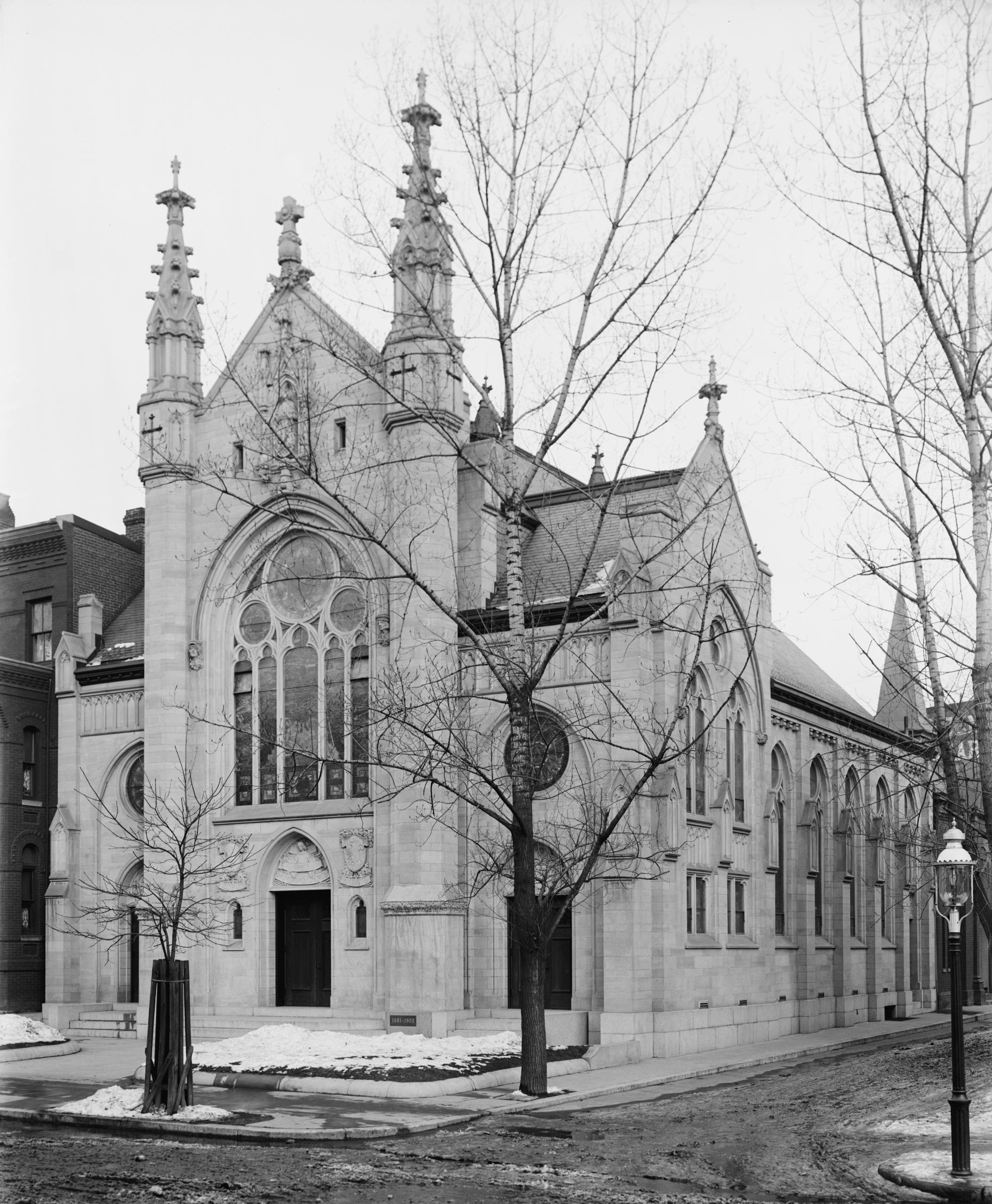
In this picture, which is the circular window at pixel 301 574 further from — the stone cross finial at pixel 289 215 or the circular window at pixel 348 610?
the stone cross finial at pixel 289 215

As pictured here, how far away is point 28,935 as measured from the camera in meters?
38.9

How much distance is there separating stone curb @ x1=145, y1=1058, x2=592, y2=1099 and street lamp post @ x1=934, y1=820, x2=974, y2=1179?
8229 millimetres

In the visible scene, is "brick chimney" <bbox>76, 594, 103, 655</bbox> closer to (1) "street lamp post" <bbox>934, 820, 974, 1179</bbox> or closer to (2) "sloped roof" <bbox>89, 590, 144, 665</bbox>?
(2) "sloped roof" <bbox>89, 590, 144, 665</bbox>

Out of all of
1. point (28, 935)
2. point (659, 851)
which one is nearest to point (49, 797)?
point (28, 935)

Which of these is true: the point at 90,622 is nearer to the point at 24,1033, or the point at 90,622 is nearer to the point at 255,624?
the point at 255,624

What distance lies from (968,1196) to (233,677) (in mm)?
23859

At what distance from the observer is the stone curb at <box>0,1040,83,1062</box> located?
29.5m

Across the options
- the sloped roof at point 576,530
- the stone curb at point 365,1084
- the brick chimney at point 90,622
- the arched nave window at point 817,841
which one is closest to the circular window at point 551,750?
the sloped roof at point 576,530

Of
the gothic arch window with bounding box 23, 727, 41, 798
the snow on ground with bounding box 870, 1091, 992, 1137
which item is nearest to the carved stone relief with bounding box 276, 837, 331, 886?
the gothic arch window with bounding box 23, 727, 41, 798

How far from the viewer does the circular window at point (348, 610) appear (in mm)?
33844

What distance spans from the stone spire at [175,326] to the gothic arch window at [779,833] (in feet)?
56.3

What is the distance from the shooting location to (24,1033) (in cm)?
3147

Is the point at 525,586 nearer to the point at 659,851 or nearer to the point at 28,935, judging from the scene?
the point at 659,851

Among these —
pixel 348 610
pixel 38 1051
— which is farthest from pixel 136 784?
pixel 38 1051
